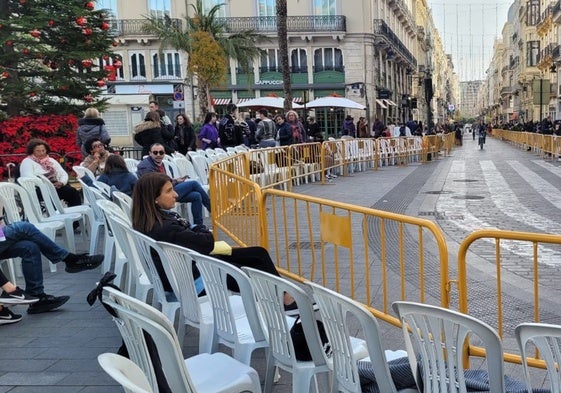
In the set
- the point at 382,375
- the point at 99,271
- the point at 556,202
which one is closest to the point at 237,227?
the point at 99,271

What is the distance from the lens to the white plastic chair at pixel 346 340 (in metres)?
2.53

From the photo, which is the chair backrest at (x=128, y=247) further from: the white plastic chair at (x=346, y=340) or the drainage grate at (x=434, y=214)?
the drainage grate at (x=434, y=214)

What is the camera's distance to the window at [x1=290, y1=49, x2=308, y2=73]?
42.1 m

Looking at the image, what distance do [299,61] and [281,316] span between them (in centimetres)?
4032

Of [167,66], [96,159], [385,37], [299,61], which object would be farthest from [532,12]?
[96,159]

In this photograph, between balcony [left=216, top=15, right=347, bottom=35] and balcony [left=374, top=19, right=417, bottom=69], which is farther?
balcony [left=374, top=19, right=417, bottom=69]

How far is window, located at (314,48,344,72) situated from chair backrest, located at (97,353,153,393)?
40692 mm

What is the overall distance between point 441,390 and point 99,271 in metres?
5.48

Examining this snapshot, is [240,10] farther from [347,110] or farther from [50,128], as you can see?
[50,128]

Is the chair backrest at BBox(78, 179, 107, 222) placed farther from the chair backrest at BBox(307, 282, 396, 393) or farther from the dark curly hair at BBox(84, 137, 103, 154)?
the chair backrest at BBox(307, 282, 396, 393)

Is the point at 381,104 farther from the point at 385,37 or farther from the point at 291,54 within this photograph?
the point at 291,54

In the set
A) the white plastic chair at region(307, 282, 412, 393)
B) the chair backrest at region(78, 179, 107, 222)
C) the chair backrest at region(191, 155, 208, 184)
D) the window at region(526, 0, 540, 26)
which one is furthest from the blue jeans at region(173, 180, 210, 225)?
the window at region(526, 0, 540, 26)

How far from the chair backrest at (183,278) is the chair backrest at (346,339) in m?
1.16

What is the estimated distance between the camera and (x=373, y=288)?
576 centimetres
